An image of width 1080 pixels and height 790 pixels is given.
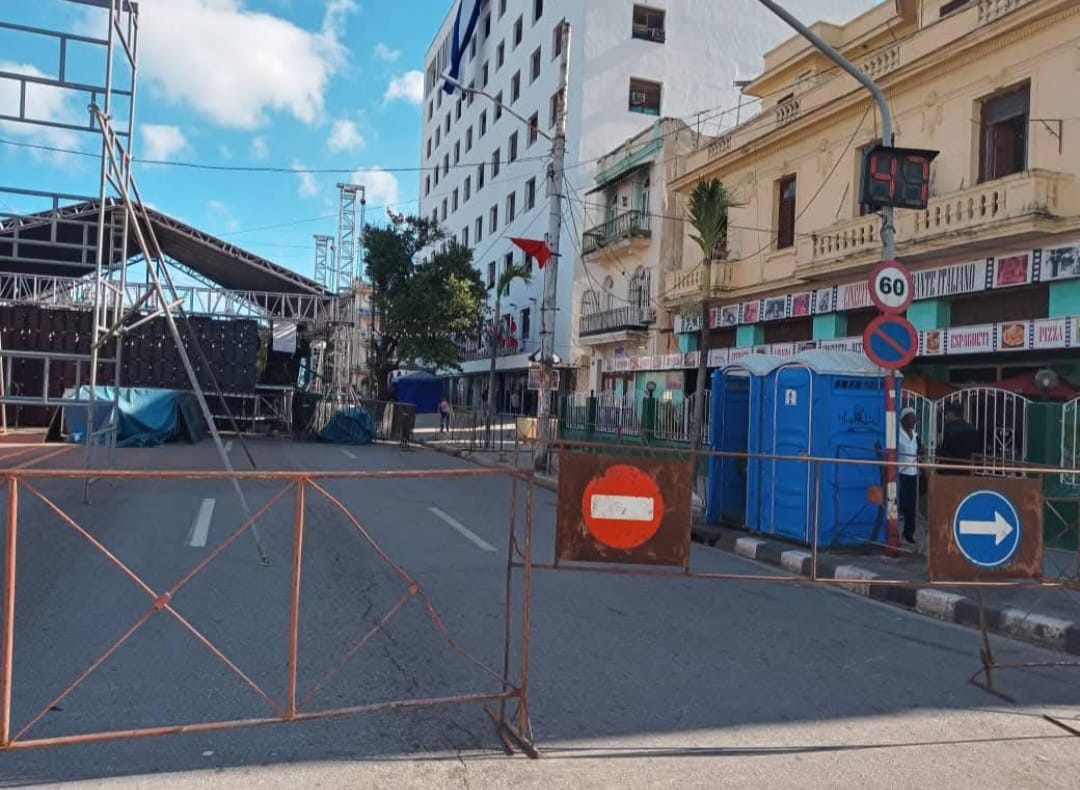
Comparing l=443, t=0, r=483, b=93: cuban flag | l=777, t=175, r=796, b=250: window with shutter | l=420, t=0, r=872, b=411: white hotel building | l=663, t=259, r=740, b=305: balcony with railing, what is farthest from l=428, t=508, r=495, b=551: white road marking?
l=443, t=0, r=483, b=93: cuban flag

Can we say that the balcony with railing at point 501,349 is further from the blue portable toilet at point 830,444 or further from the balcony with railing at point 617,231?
the blue portable toilet at point 830,444

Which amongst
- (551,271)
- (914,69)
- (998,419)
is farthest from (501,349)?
(998,419)

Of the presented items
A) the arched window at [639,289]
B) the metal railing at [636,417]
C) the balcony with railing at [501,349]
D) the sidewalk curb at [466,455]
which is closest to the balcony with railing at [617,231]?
the arched window at [639,289]

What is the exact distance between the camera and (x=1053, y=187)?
1391 cm

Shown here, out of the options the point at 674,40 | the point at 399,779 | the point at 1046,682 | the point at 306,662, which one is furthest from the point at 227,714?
the point at 674,40

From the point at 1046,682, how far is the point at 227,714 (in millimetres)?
5223

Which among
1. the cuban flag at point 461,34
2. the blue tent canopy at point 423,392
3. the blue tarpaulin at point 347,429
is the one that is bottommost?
the blue tarpaulin at point 347,429

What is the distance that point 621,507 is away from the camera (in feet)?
15.9

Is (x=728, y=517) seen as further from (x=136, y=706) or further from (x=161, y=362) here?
(x=161, y=362)

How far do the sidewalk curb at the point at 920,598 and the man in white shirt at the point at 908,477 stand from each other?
5.03ft

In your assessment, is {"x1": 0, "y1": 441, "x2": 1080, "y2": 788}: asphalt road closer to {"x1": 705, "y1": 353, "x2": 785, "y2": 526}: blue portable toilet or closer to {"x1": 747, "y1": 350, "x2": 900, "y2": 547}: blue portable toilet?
{"x1": 747, "y1": 350, "x2": 900, "y2": 547}: blue portable toilet

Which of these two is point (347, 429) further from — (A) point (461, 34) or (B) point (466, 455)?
(A) point (461, 34)

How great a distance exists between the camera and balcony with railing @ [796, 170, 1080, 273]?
13.8 metres

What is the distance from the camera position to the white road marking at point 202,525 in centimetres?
891
